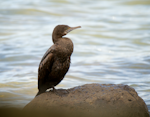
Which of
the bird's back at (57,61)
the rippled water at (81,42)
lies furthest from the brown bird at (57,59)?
the rippled water at (81,42)

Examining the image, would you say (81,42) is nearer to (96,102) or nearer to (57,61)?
(57,61)

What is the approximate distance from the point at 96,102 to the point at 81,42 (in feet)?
33.9

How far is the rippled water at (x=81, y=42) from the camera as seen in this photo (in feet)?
34.5

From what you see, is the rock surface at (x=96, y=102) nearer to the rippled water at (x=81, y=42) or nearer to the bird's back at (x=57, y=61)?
the bird's back at (x=57, y=61)

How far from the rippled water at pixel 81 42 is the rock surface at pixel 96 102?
1740mm

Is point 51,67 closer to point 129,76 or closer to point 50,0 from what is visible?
point 129,76

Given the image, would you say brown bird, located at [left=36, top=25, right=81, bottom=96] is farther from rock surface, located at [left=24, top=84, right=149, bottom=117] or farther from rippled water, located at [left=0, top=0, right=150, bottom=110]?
rippled water, located at [left=0, top=0, right=150, bottom=110]

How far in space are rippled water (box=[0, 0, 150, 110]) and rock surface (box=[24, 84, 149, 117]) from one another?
1.74 metres

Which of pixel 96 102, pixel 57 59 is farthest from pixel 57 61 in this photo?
pixel 96 102

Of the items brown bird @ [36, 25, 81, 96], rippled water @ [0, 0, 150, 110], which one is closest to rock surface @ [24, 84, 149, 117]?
brown bird @ [36, 25, 81, 96]

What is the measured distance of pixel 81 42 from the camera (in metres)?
15.9

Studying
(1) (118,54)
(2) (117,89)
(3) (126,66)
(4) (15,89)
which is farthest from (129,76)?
(2) (117,89)

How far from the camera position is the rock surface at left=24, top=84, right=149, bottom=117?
18.5ft

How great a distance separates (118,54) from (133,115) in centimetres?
802
